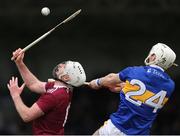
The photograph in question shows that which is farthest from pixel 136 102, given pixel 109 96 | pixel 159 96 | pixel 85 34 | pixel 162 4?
pixel 85 34

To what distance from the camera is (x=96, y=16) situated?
15.9 meters

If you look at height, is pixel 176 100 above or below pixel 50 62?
below

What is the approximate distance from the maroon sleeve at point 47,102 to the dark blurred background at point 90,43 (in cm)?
671

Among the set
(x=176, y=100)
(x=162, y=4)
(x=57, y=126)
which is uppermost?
(x=162, y=4)

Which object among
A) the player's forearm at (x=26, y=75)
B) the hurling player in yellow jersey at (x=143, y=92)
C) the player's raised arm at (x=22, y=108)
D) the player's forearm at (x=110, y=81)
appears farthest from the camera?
the player's forearm at (x=110, y=81)

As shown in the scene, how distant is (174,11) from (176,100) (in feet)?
6.46

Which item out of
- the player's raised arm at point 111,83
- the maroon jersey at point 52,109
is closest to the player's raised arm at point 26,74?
the maroon jersey at point 52,109

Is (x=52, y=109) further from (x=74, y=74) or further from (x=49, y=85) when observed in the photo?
(x=74, y=74)

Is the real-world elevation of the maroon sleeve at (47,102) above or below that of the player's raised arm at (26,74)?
below

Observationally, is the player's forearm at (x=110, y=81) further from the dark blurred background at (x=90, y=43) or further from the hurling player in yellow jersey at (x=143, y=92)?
the dark blurred background at (x=90, y=43)

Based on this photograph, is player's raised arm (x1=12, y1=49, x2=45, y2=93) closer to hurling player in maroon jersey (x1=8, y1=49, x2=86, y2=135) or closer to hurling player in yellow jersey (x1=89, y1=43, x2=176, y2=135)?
hurling player in maroon jersey (x1=8, y1=49, x2=86, y2=135)

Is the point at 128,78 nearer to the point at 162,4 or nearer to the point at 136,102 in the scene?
the point at 136,102

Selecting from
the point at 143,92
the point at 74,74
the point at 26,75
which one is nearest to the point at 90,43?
the point at 26,75

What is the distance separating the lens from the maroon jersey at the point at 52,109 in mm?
7504
